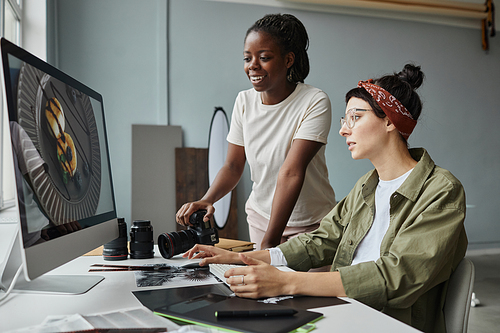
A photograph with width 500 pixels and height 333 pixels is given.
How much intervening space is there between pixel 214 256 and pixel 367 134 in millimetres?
629

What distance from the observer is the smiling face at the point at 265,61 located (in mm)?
1731

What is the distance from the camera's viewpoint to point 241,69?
4570 millimetres

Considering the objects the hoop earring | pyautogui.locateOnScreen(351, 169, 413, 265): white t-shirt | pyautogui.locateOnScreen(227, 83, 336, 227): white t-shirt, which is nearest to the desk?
pyautogui.locateOnScreen(351, 169, 413, 265): white t-shirt

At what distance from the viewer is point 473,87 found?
540 cm

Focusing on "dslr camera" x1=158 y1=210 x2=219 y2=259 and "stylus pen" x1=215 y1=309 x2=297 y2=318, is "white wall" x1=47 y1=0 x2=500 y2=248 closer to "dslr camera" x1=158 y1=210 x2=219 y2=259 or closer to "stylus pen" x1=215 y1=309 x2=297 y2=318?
"dslr camera" x1=158 y1=210 x2=219 y2=259

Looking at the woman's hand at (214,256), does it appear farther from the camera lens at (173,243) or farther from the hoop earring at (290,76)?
the hoop earring at (290,76)

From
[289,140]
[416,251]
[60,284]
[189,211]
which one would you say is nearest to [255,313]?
[416,251]

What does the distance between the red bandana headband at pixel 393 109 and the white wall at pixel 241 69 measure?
295 centimetres

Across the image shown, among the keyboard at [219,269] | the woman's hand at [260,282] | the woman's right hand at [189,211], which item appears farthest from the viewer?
the woman's right hand at [189,211]

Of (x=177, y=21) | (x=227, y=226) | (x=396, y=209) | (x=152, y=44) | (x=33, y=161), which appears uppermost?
(x=177, y=21)

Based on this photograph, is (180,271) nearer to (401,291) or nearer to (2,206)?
(401,291)

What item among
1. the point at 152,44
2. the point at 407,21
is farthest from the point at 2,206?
the point at 407,21

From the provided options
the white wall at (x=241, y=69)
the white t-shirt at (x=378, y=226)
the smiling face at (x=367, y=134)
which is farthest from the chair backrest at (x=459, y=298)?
the white wall at (x=241, y=69)

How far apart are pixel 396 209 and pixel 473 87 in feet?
16.5
